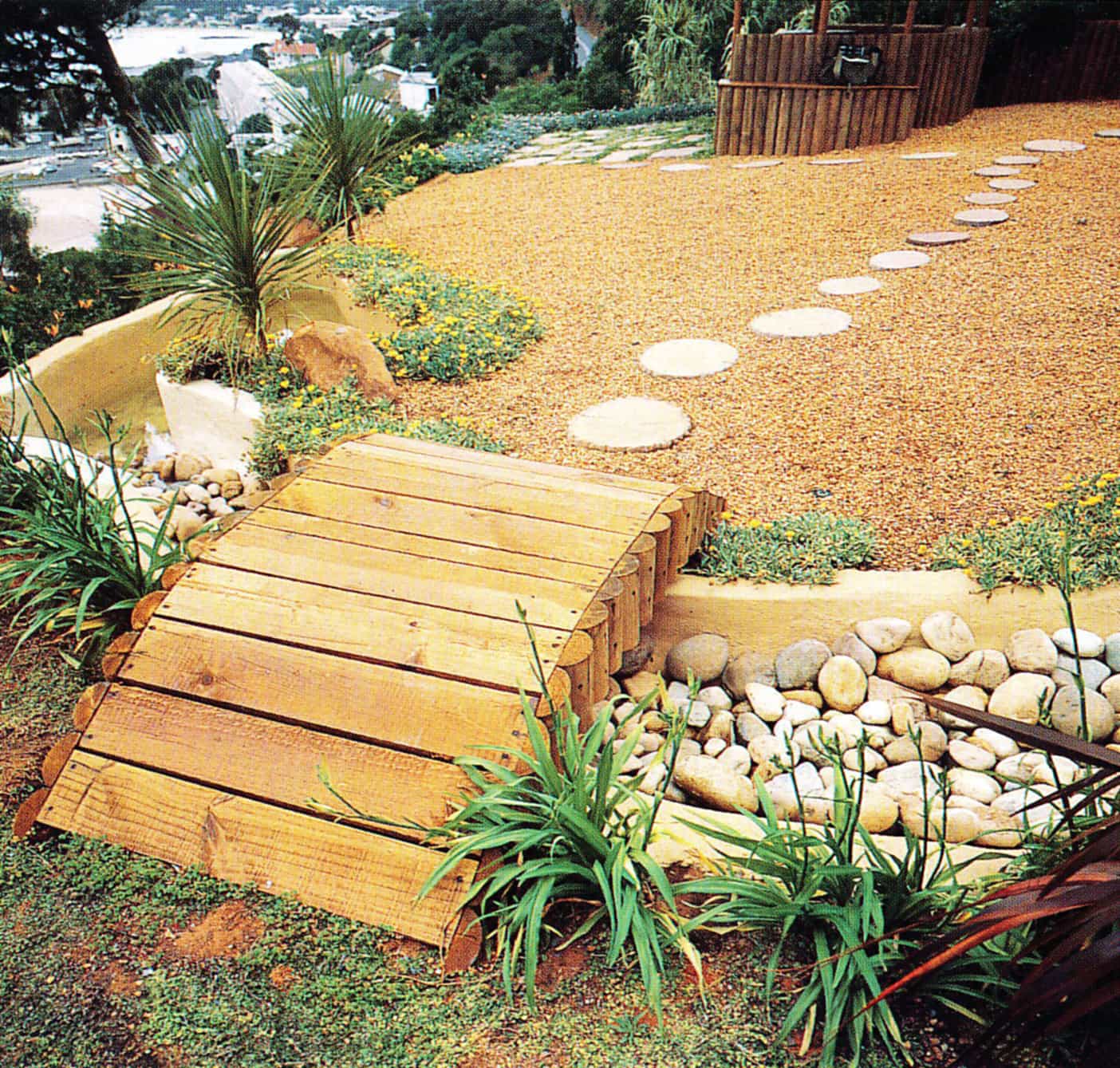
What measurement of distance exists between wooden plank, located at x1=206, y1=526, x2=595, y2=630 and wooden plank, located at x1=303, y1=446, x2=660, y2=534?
26 centimetres

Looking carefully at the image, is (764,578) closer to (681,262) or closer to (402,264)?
(681,262)

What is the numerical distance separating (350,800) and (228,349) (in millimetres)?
2605

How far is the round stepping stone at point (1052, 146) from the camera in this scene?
6273mm

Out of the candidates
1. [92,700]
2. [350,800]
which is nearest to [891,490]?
[350,800]

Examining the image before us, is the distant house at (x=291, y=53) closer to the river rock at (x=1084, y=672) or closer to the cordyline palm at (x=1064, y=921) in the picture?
the river rock at (x=1084, y=672)

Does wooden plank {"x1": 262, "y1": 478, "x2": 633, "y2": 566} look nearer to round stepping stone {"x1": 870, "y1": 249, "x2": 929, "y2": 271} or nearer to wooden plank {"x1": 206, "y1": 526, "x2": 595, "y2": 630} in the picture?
wooden plank {"x1": 206, "y1": 526, "x2": 595, "y2": 630}

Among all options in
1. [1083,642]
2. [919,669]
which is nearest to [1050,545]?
[1083,642]

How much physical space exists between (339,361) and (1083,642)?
2.90m

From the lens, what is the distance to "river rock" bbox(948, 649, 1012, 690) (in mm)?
2482

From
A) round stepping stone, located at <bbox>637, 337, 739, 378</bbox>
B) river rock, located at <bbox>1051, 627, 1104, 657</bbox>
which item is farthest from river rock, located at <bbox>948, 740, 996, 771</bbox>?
round stepping stone, located at <bbox>637, 337, 739, 378</bbox>

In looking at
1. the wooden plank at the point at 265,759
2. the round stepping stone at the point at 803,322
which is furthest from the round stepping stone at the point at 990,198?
the wooden plank at the point at 265,759

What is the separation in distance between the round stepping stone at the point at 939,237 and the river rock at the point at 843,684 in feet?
10.5

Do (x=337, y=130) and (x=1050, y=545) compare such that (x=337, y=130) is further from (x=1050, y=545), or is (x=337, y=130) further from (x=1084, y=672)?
(x=1084, y=672)

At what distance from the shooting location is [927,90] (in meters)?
7.36
